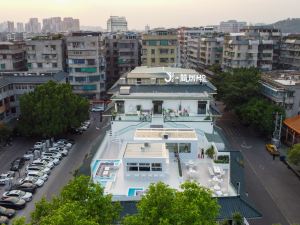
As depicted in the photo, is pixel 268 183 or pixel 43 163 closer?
pixel 268 183

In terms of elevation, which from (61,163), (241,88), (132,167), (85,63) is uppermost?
(85,63)

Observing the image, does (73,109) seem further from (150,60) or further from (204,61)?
(204,61)

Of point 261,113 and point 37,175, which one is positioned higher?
point 261,113

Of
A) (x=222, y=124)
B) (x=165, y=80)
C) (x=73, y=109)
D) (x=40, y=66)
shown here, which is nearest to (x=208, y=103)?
(x=165, y=80)

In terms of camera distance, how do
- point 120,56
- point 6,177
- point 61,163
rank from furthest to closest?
point 120,56 → point 61,163 → point 6,177

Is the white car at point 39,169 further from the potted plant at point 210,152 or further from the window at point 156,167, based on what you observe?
the potted plant at point 210,152

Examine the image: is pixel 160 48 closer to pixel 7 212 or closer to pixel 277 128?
pixel 277 128

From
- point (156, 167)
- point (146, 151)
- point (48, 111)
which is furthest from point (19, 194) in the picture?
point (156, 167)
